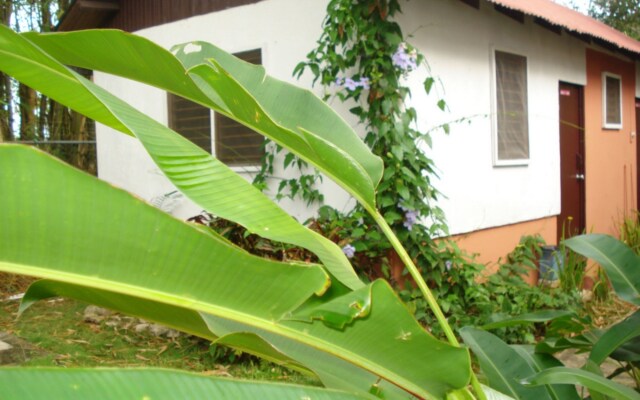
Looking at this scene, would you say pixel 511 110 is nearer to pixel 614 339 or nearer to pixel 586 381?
pixel 614 339

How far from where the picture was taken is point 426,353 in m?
1.19

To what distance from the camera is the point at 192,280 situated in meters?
1.00

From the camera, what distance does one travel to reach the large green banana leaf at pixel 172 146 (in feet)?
3.93

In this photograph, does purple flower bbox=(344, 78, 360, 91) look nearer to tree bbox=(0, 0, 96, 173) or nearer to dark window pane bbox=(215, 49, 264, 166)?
dark window pane bbox=(215, 49, 264, 166)

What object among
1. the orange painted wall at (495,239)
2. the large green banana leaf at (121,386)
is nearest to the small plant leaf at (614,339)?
the large green banana leaf at (121,386)

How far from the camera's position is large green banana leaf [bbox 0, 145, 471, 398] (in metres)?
0.86

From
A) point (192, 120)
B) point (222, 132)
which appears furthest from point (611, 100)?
point (192, 120)

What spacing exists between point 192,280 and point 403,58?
4536mm

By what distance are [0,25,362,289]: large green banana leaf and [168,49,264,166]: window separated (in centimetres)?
481

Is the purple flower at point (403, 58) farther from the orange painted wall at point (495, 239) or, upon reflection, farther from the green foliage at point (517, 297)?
the green foliage at point (517, 297)

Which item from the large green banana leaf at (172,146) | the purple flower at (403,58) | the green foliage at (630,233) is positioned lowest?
the green foliage at (630,233)

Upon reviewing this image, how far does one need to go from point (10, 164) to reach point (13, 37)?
0.40 metres

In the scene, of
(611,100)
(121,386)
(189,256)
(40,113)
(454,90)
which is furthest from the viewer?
(40,113)

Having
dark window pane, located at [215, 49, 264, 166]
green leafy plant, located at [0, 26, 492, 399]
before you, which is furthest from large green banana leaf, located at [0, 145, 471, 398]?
dark window pane, located at [215, 49, 264, 166]
